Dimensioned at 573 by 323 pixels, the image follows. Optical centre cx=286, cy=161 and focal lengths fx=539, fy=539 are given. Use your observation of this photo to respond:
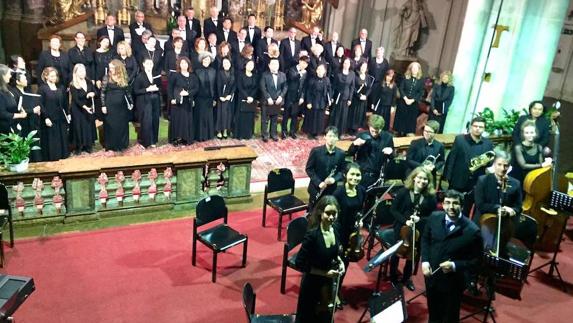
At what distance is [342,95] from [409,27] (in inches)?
177

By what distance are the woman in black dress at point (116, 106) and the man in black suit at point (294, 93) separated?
292 centimetres

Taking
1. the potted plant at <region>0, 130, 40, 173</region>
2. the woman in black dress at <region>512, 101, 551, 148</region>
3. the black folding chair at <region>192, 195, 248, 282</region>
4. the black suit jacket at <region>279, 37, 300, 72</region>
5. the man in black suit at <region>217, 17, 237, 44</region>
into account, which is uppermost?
the man in black suit at <region>217, 17, 237, 44</region>

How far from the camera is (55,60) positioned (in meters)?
8.93

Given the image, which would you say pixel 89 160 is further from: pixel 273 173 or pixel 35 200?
pixel 273 173

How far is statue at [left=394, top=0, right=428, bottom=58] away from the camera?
530 inches

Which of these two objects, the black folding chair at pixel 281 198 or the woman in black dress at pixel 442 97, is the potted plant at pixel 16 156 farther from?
the woman in black dress at pixel 442 97

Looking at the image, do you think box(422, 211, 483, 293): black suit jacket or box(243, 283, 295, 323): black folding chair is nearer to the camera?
box(243, 283, 295, 323): black folding chair

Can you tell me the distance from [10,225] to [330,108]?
6376 millimetres

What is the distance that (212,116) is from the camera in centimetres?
969

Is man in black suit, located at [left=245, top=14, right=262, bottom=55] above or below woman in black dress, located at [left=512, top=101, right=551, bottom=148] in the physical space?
above

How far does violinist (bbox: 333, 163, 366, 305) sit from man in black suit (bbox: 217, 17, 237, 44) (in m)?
6.39

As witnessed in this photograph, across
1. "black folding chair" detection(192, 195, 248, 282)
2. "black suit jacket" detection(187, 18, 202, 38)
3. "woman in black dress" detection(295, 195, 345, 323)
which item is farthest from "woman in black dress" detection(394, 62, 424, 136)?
"woman in black dress" detection(295, 195, 345, 323)

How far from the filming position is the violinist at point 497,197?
226 inches

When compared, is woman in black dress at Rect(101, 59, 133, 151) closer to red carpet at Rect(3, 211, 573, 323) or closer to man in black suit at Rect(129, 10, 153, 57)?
man in black suit at Rect(129, 10, 153, 57)
